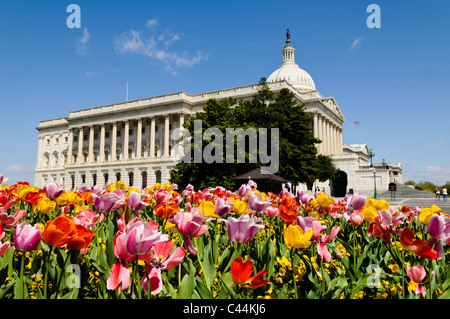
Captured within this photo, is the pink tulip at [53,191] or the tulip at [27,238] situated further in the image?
the pink tulip at [53,191]

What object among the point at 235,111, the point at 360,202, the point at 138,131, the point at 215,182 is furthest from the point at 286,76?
the point at 360,202

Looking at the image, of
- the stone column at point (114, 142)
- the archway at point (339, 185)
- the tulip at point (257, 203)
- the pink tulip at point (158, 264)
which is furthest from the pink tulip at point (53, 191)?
the stone column at point (114, 142)

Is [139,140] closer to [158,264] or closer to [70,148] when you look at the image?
[70,148]

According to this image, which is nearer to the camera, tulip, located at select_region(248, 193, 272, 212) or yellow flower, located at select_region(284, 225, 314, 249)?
yellow flower, located at select_region(284, 225, 314, 249)

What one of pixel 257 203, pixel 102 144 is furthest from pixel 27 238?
pixel 102 144

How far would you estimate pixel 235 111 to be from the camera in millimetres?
32219

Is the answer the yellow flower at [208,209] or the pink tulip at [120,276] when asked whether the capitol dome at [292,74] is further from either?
the pink tulip at [120,276]

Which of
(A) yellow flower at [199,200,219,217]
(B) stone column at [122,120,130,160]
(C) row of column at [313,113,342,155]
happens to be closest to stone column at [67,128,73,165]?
(B) stone column at [122,120,130,160]

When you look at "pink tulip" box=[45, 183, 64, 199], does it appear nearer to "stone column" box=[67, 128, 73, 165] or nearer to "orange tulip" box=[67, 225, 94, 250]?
"orange tulip" box=[67, 225, 94, 250]

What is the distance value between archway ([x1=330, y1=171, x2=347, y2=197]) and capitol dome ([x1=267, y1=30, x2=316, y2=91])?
2919cm

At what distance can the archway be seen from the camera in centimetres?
5747

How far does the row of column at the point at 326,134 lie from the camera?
55.6 metres

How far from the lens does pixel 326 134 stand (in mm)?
59344
